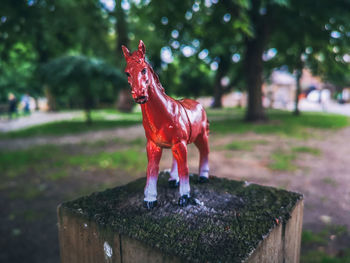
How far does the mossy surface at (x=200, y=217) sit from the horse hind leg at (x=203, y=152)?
0.31ft

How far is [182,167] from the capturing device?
1.63 m

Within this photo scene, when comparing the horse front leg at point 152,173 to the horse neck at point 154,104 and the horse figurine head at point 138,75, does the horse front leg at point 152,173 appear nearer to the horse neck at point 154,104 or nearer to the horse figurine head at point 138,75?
the horse neck at point 154,104

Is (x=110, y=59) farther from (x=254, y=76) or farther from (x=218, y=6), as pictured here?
(x=218, y=6)

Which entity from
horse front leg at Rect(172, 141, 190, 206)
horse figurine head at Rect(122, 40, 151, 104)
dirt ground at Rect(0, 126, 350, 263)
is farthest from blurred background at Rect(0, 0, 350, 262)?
horse figurine head at Rect(122, 40, 151, 104)

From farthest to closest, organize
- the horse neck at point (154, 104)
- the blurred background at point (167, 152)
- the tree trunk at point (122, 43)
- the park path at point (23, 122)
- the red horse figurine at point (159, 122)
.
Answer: the tree trunk at point (122, 43) < the park path at point (23, 122) < the blurred background at point (167, 152) < the horse neck at point (154, 104) < the red horse figurine at point (159, 122)

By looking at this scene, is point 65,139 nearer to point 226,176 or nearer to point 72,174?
point 72,174

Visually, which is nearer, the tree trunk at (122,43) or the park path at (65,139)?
the park path at (65,139)

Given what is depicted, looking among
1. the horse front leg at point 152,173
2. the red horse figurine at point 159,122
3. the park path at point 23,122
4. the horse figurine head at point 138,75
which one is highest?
the horse figurine head at point 138,75

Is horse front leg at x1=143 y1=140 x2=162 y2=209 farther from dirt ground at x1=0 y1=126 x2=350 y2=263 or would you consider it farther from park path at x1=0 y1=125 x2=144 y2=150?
park path at x1=0 y1=125 x2=144 y2=150

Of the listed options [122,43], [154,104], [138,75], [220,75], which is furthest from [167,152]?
[220,75]

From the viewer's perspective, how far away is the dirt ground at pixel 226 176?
3125mm

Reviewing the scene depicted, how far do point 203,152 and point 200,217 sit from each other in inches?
25.2

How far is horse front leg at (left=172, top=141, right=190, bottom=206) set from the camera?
158cm

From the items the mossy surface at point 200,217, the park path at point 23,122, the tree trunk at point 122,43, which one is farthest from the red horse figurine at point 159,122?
the park path at point 23,122
